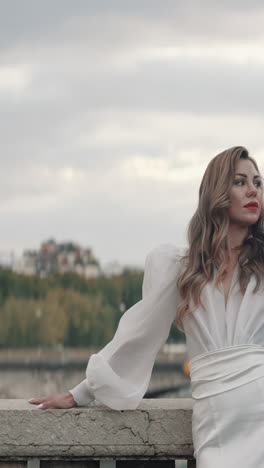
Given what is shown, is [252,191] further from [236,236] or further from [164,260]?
[164,260]

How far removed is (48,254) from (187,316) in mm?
88841

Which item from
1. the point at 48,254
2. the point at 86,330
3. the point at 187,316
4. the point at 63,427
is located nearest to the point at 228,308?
the point at 187,316

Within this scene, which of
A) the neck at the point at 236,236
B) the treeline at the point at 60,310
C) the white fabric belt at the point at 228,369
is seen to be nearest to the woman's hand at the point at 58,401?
the white fabric belt at the point at 228,369

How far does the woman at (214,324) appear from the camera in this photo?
400 cm

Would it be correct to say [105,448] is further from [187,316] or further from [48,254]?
[48,254]

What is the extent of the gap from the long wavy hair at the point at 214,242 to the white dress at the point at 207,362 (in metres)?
0.04

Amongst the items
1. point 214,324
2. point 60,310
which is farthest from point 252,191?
point 60,310

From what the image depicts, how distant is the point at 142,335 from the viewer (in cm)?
436

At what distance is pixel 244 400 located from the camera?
398cm

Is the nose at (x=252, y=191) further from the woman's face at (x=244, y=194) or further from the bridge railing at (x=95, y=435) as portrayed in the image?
the bridge railing at (x=95, y=435)

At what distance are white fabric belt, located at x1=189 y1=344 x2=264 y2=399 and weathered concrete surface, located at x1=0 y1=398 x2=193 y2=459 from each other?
169 millimetres

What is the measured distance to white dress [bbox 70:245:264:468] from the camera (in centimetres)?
398

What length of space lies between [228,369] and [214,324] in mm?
172

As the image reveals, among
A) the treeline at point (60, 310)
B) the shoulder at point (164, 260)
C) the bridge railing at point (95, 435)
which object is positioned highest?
the shoulder at point (164, 260)
